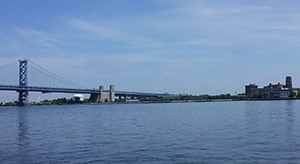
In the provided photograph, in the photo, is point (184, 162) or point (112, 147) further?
point (112, 147)

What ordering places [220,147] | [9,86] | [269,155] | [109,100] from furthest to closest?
[109,100] → [9,86] → [220,147] → [269,155]

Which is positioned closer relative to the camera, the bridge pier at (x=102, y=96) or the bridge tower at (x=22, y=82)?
the bridge tower at (x=22, y=82)

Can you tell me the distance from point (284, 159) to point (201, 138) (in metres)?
5.90

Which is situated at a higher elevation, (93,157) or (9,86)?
(9,86)

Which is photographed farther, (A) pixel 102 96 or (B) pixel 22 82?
(A) pixel 102 96

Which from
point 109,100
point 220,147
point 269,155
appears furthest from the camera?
point 109,100

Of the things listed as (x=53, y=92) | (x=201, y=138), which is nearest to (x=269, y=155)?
(x=201, y=138)

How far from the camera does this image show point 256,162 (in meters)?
11.5

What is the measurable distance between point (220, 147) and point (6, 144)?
11.4 metres

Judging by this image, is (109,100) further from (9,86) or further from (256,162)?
(256,162)

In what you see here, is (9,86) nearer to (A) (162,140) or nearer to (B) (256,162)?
(A) (162,140)

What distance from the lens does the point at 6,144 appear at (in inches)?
685

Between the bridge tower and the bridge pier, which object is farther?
the bridge pier

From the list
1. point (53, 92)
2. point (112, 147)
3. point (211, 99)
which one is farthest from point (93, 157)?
point (211, 99)
